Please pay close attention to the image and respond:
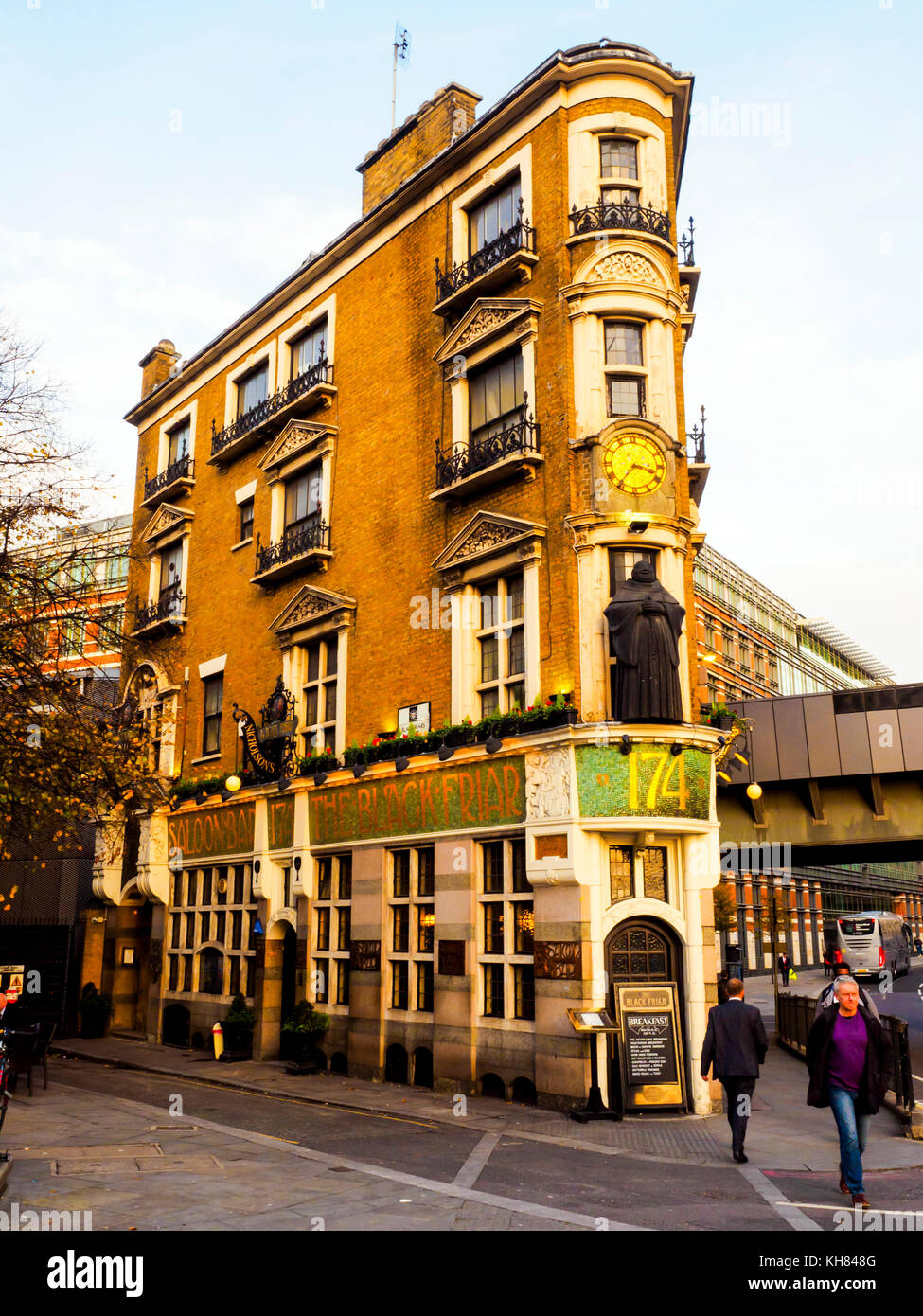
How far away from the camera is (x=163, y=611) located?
31219 mm

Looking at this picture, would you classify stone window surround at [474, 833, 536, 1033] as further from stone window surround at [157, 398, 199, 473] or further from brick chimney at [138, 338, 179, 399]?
brick chimney at [138, 338, 179, 399]

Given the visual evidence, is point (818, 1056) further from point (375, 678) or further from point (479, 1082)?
point (375, 678)

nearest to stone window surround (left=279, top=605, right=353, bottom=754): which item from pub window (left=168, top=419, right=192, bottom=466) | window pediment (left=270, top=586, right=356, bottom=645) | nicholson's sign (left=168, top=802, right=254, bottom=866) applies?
window pediment (left=270, top=586, right=356, bottom=645)

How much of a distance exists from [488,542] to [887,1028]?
10145 millimetres

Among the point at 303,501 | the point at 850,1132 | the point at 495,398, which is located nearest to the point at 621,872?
the point at 850,1132

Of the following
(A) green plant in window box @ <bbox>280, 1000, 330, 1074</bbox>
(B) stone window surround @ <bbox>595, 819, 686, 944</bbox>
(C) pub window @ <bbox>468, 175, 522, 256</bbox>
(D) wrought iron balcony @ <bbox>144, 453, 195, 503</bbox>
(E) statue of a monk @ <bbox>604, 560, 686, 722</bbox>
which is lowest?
(A) green plant in window box @ <bbox>280, 1000, 330, 1074</bbox>

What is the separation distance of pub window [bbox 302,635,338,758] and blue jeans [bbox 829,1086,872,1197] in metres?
15.3

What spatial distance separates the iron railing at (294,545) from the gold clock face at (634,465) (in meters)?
8.71

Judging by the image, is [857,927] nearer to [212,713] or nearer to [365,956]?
[212,713]

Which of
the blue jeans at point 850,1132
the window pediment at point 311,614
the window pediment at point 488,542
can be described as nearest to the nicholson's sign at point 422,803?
the window pediment at point 488,542

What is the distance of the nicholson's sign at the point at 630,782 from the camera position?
54.2 ft

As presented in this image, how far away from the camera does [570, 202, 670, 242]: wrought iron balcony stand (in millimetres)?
18906

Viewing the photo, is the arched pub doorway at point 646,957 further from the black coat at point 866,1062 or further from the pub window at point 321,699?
the pub window at point 321,699
